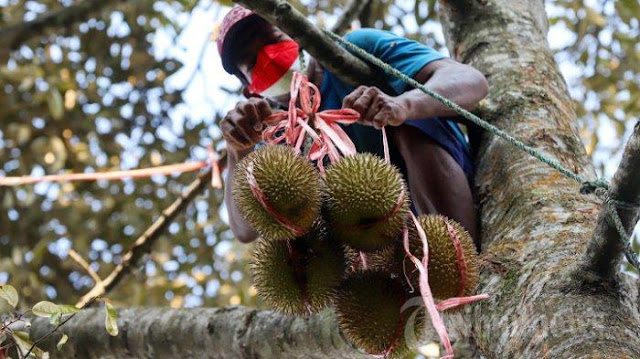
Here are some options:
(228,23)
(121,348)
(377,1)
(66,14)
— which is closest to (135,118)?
(66,14)

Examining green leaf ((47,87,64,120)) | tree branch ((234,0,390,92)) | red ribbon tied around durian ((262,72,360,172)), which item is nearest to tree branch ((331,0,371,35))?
tree branch ((234,0,390,92))

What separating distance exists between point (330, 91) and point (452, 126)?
0.32m

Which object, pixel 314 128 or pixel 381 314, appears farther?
pixel 314 128

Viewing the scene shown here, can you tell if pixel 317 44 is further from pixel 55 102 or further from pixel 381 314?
pixel 55 102

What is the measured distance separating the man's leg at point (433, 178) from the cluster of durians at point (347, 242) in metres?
0.36

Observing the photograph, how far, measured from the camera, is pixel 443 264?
146cm

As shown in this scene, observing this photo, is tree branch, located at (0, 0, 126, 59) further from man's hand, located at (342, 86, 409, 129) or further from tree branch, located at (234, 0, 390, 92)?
man's hand, located at (342, 86, 409, 129)

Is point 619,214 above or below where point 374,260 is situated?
above

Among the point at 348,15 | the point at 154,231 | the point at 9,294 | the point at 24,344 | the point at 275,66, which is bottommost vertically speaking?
the point at 154,231

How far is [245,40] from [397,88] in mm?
416

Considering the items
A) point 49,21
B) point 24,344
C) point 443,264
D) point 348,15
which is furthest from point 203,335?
point 49,21

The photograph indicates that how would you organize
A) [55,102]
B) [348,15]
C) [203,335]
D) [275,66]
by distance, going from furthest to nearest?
[55,102]
[348,15]
[203,335]
[275,66]

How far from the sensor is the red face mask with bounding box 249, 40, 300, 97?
208cm

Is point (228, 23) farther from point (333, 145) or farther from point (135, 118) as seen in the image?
point (135, 118)
